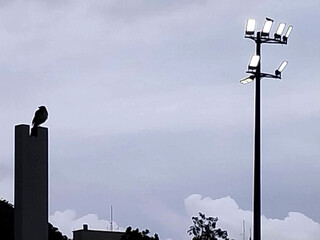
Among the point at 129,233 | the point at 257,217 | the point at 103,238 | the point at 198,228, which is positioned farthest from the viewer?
the point at 103,238

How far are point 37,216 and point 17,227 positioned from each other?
51 cm

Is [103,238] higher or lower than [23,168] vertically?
higher

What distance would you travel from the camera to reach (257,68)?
76.0ft

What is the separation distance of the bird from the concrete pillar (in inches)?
4.1

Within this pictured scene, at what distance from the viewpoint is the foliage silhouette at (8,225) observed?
49969mm

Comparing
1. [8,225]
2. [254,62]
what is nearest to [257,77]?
[254,62]

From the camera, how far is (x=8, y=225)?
50656mm

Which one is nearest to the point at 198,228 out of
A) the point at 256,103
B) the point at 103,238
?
the point at 256,103

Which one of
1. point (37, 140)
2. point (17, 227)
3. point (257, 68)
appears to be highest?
point (257, 68)

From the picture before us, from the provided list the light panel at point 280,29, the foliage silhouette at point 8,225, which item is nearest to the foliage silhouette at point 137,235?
the foliage silhouette at point 8,225

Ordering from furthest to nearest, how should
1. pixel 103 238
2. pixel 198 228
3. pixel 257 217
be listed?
pixel 103 238 → pixel 198 228 → pixel 257 217

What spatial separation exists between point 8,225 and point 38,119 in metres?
28.9

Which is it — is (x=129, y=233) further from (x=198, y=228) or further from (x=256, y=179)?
(x=256, y=179)

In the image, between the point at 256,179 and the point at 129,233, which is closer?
the point at 256,179
